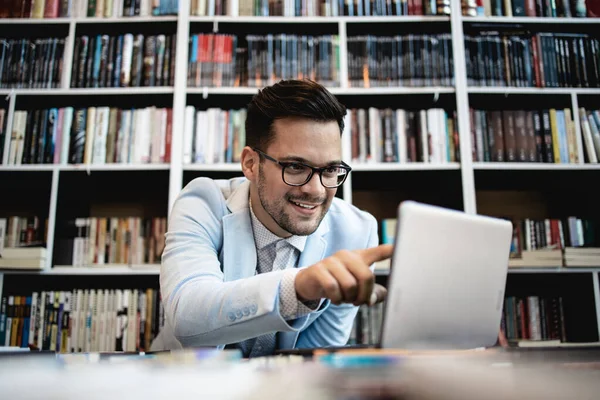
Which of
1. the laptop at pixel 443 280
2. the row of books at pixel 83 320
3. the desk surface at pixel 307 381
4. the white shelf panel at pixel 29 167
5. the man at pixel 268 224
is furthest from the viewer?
the white shelf panel at pixel 29 167

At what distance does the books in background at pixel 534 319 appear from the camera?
6.21 feet

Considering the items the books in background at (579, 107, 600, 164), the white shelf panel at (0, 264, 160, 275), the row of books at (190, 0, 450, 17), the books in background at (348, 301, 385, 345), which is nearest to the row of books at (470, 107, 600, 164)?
the books in background at (579, 107, 600, 164)

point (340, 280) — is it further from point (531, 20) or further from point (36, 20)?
point (36, 20)

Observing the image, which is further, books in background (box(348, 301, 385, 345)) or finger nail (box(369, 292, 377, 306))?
books in background (box(348, 301, 385, 345))

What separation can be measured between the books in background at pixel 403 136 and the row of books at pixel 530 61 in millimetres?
264

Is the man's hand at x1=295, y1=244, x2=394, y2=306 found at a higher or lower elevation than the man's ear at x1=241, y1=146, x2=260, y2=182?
lower

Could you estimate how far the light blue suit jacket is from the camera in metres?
0.78

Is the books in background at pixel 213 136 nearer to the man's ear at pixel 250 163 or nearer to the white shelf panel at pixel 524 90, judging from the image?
the man's ear at pixel 250 163

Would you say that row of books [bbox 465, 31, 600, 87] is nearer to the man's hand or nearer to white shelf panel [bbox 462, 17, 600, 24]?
white shelf panel [bbox 462, 17, 600, 24]

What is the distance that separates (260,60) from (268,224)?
103cm

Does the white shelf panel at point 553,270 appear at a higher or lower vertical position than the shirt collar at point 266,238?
lower

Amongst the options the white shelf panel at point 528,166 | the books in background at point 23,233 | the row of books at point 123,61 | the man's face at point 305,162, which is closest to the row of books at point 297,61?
the row of books at point 123,61

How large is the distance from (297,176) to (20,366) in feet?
2.84

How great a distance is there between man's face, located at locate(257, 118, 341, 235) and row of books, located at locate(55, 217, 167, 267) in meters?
0.88
